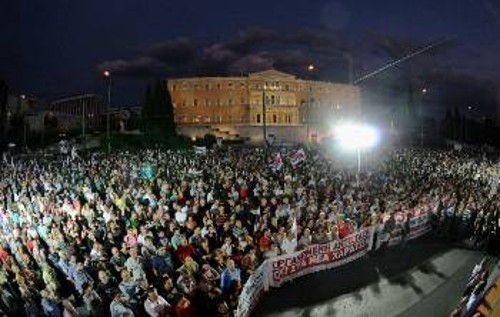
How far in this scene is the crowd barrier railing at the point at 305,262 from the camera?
14.0 metres

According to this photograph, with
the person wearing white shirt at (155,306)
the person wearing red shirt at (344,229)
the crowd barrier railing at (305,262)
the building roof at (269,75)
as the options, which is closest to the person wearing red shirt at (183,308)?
the person wearing white shirt at (155,306)

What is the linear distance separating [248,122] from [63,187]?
290 ft

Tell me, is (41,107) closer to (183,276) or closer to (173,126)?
(173,126)

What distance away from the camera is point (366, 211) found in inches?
865

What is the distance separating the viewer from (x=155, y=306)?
11.6 m

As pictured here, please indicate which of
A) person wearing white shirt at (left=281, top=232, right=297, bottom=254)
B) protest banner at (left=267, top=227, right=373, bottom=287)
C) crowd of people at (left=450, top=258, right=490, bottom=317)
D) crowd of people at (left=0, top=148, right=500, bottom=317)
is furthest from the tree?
crowd of people at (left=450, top=258, right=490, bottom=317)

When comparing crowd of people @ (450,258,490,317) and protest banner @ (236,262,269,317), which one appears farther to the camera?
protest banner @ (236,262,269,317)

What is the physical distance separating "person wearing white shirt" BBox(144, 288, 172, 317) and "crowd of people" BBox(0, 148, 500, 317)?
0.02 metres

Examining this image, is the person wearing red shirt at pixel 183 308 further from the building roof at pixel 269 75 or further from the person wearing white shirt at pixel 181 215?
the building roof at pixel 269 75

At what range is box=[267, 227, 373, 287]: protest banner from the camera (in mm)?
16219

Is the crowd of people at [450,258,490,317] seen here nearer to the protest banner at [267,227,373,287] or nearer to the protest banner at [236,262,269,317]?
the protest banner at [236,262,269,317]

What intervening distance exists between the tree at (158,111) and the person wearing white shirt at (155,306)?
76262 millimetres

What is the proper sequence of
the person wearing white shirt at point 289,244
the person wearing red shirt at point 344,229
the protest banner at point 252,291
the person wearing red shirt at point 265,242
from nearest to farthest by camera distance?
the protest banner at point 252,291, the person wearing red shirt at point 265,242, the person wearing white shirt at point 289,244, the person wearing red shirt at point 344,229

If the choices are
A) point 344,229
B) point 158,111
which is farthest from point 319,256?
point 158,111
